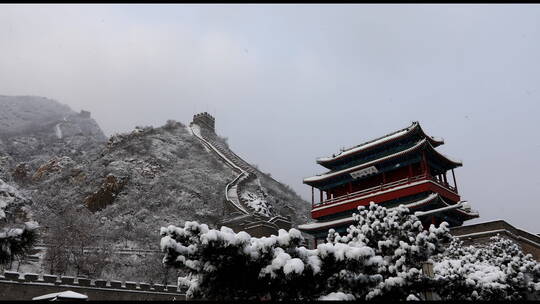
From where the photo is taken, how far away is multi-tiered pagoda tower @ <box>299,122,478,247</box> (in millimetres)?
28781

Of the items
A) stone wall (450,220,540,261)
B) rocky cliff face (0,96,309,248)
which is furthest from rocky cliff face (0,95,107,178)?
stone wall (450,220,540,261)

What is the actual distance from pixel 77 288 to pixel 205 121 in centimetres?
5945

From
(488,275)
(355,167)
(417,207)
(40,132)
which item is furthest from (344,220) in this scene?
(40,132)

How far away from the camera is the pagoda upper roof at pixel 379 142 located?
3108 centimetres

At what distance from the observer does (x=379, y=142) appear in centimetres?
3262

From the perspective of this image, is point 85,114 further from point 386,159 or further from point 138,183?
point 386,159

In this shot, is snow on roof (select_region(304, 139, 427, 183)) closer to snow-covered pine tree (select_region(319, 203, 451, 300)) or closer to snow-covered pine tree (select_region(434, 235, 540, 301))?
snow-covered pine tree (select_region(434, 235, 540, 301))

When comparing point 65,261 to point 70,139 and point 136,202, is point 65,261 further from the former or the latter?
point 70,139

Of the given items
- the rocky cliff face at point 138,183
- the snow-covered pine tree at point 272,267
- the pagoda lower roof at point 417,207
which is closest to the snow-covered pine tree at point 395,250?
the snow-covered pine tree at point 272,267

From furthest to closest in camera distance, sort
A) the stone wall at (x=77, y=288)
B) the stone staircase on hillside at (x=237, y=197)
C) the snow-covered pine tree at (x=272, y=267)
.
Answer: the stone staircase on hillside at (x=237, y=197) → the stone wall at (x=77, y=288) → the snow-covered pine tree at (x=272, y=267)

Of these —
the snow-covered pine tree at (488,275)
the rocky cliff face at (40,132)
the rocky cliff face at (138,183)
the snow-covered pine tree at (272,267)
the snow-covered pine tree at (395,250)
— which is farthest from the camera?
the rocky cliff face at (40,132)

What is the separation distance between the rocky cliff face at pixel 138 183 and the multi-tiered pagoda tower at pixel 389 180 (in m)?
16.3

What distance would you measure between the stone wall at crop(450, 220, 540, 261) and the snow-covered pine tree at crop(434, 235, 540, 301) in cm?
477

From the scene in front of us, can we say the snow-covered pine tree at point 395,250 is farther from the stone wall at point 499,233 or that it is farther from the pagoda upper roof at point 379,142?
the pagoda upper roof at point 379,142
